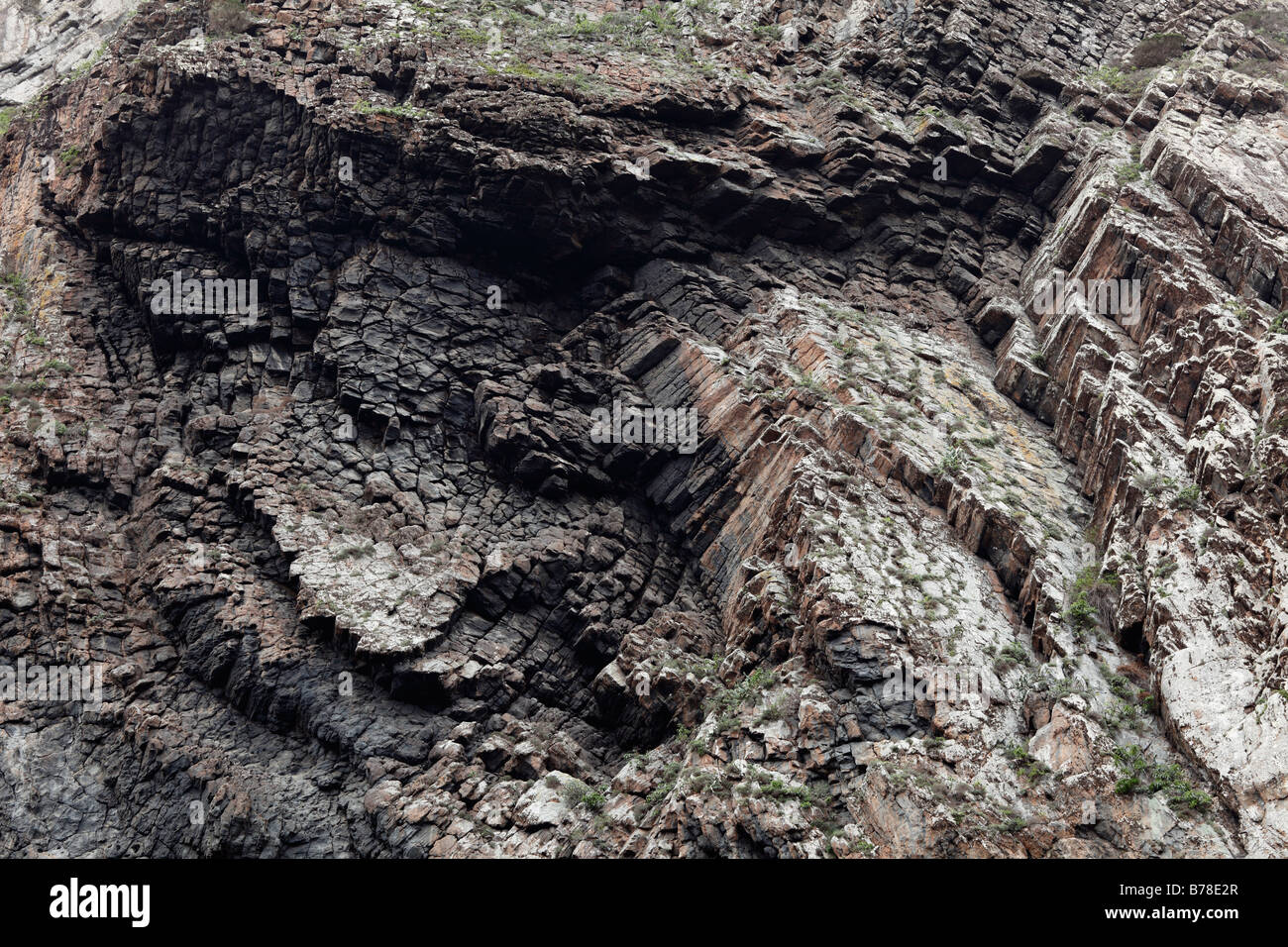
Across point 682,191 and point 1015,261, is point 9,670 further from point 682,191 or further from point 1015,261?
point 1015,261

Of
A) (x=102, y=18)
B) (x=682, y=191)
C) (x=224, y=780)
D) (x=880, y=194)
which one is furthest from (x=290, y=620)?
(x=102, y=18)

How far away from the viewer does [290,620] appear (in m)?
23.3

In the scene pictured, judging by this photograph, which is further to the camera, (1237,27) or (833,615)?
(1237,27)

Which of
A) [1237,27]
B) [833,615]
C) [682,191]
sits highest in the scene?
[1237,27]

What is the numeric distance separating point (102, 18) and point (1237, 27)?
49532 millimetres

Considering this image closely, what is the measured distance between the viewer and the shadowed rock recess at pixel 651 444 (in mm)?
19312

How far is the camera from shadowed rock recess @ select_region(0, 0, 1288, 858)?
760 inches

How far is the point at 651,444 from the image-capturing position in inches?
1079

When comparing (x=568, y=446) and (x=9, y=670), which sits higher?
(x=568, y=446)

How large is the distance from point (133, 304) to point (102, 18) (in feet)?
80.7

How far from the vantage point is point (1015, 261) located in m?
32.4

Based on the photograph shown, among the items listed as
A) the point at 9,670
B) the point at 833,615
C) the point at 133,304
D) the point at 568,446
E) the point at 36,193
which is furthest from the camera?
the point at 36,193
